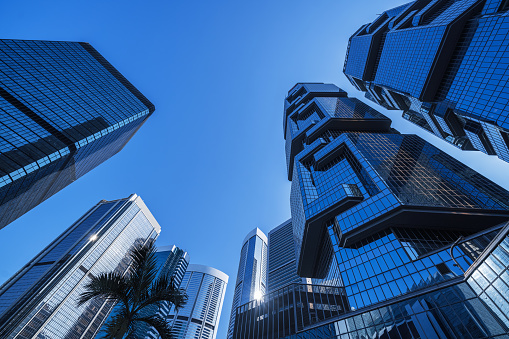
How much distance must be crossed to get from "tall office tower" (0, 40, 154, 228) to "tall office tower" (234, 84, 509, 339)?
197 ft

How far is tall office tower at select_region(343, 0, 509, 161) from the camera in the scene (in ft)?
142

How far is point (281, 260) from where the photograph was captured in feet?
429

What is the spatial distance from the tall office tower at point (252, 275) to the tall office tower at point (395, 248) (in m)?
93.0

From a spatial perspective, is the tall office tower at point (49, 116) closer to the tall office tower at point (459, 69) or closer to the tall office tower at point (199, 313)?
the tall office tower at point (459, 69)

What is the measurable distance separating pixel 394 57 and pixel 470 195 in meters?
48.0

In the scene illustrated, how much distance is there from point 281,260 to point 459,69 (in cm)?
11043

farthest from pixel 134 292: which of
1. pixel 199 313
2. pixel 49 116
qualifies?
pixel 199 313

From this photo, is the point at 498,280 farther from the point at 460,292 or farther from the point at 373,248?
the point at 373,248

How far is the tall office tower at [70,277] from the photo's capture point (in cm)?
8887

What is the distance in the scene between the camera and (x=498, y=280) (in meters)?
14.4

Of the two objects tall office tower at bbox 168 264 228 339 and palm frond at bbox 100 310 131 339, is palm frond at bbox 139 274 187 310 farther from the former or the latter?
tall office tower at bbox 168 264 228 339

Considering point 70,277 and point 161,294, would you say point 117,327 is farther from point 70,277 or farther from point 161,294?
point 70,277

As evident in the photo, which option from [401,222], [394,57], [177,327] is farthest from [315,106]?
[177,327]

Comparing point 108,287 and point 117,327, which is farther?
point 108,287
